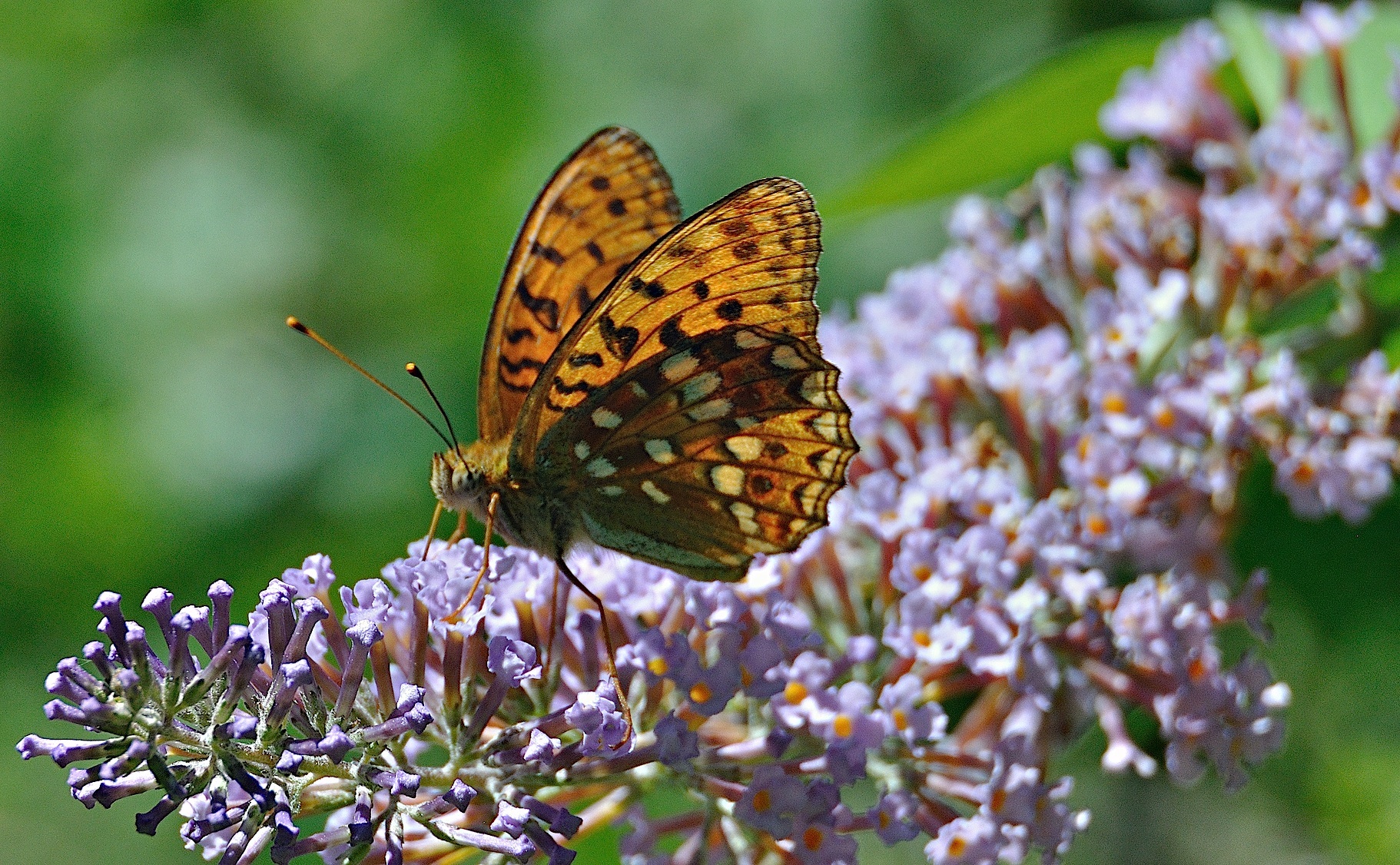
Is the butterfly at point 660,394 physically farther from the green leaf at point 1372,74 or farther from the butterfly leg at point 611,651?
the green leaf at point 1372,74

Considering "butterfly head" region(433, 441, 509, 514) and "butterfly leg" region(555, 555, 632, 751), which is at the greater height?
"butterfly head" region(433, 441, 509, 514)

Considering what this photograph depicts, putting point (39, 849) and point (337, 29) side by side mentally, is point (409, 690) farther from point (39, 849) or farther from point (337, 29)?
point (39, 849)

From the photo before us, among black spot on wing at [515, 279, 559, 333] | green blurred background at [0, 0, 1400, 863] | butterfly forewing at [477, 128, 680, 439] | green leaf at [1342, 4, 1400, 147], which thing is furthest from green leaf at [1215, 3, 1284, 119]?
black spot on wing at [515, 279, 559, 333]

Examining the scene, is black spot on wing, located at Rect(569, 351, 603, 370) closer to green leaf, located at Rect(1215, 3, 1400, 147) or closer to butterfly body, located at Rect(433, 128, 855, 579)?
butterfly body, located at Rect(433, 128, 855, 579)

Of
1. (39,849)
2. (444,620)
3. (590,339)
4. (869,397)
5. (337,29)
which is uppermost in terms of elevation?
(337,29)

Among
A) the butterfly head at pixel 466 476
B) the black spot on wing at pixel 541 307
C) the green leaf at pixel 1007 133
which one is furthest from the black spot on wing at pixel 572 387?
the green leaf at pixel 1007 133

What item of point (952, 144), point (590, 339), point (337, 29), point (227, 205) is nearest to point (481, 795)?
point (590, 339)
